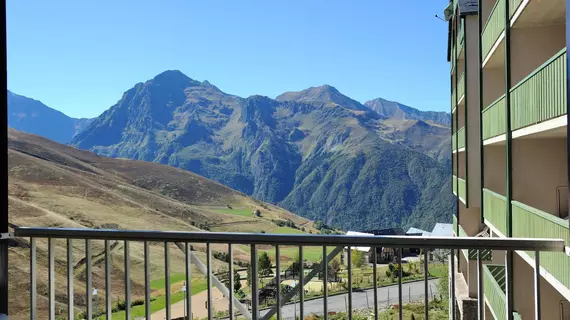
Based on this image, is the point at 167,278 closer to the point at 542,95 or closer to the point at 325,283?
the point at 325,283

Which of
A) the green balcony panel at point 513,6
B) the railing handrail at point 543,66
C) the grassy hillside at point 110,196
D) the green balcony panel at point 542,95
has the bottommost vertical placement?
the grassy hillside at point 110,196

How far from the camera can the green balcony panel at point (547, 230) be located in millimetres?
3621

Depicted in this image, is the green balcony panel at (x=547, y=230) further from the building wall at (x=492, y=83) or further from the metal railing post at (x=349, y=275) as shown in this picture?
the building wall at (x=492, y=83)

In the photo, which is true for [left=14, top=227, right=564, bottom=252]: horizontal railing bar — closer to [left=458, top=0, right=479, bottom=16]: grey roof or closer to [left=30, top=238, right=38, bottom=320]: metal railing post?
[left=30, top=238, right=38, bottom=320]: metal railing post

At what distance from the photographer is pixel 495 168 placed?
28.7 ft

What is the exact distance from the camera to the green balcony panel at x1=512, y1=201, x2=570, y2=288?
3621 millimetres

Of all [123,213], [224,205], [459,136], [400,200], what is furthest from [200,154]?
[459,136]

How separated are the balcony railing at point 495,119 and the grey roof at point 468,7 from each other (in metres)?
3.15

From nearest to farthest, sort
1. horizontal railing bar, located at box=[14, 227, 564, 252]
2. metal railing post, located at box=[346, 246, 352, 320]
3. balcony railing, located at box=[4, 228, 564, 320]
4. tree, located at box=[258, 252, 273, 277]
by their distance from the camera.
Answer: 1. horizontal railing bar, located at box=[14, 227, 564, 252]
2. balcony railing, located at box=[4, 228, 564, 320]
3. metal railing post, located at box=[346, 246, 352, 320]
4. tree, located at box=[258, 252, 273, 277]

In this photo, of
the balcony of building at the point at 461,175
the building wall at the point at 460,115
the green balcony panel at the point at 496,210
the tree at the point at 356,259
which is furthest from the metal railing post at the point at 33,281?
the building wall at the point at 460,115

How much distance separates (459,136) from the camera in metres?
12.7

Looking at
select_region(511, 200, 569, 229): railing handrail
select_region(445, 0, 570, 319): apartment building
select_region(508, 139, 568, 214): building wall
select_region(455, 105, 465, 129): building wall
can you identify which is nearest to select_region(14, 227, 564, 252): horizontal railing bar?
select_region(445, 0, 570, 319): apartment building

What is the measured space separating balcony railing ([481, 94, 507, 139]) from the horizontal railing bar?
4.93 m

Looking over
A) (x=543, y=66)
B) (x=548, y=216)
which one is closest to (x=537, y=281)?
(x=548, y=216)
